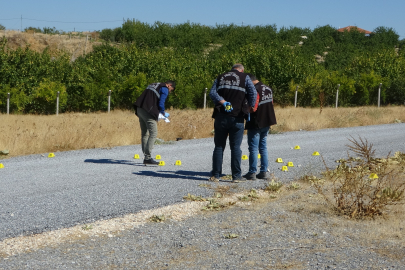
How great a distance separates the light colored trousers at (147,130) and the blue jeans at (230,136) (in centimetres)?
206

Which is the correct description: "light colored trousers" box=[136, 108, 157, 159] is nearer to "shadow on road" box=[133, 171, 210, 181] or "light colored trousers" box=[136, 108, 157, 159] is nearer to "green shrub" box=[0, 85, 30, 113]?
"shadow on road" box=[133, 171, 210, 181]

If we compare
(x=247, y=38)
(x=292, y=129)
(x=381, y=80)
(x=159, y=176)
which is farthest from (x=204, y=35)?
(x=159, y=176)

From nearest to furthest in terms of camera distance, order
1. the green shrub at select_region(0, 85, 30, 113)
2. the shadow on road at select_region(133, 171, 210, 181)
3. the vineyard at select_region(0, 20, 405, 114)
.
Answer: the shadow on road at select_region(133, 171, 210, 181), the green shrub at select_region(0, 85, 30, 113), the vineyard at select_region(0, 20, 405, 114)

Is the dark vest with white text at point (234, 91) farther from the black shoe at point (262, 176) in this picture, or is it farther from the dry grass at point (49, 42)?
the dry grass at point (49, 42)

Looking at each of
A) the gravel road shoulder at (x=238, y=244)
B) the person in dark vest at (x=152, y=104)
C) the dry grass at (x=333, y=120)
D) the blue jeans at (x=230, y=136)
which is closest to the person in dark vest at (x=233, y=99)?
the blue jeans at (x=230, y=136)

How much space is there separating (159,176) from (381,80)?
38.1 m

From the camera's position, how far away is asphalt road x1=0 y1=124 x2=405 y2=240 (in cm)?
590

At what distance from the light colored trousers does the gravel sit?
43 centimetres

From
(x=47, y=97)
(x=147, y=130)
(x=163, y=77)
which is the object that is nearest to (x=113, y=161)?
Result: (x=147, y=130)

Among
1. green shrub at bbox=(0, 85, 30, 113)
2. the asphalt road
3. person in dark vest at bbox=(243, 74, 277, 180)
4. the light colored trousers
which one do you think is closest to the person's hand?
person in dark vest at bbox=(243, 74, 277, 180)

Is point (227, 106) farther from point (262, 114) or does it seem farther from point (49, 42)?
point (49, 42)

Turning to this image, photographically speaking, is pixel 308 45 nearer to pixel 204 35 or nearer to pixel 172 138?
pixel 204 35

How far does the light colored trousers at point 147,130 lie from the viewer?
966 cm

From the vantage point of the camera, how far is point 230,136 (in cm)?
778
